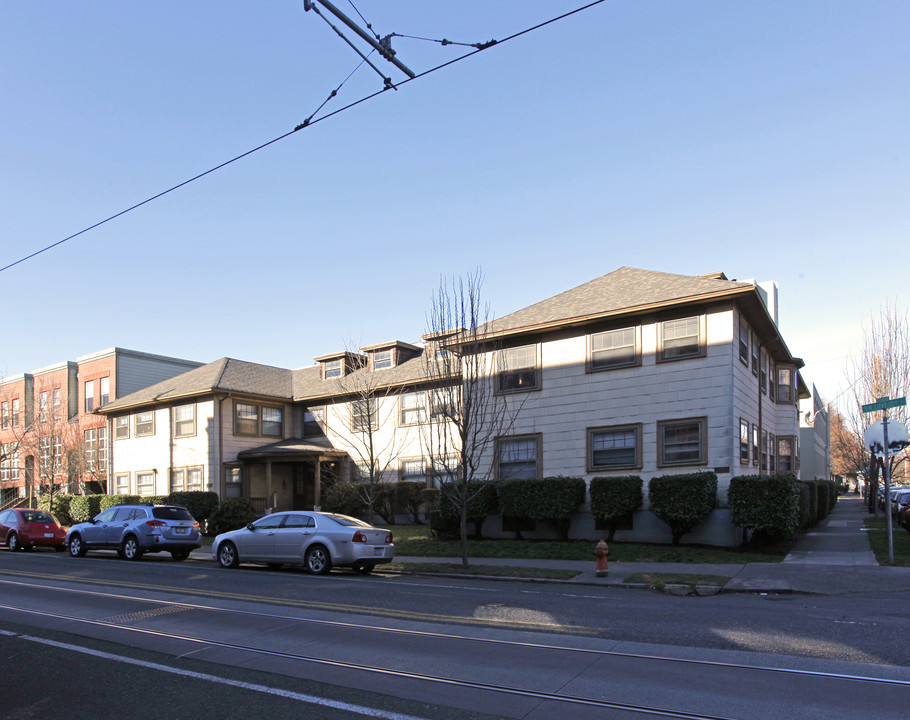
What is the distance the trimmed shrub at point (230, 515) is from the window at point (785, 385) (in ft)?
70.7

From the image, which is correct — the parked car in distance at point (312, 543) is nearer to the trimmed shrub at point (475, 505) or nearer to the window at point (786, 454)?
the trimmed shrub at point (475, 505)

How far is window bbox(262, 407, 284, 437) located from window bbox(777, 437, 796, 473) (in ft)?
73.0

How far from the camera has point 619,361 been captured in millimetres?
21672

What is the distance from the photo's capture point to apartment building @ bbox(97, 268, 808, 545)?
20000 millimetres

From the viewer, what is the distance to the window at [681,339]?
2025cm

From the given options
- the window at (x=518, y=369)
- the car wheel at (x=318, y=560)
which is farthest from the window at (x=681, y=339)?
the car wheel at (x=318, y=560)

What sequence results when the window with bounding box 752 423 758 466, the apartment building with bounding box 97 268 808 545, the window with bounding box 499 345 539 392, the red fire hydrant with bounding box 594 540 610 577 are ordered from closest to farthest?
1. the red fire hydrant with bounding box 594 540 610 577
2. the apartment building with bounding box 97 268 808 545
3. the window with bounding box 752 423 758 466
4. the window with bounding box 499 345 539 392

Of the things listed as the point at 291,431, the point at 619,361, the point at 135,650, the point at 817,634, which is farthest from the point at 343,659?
the point at 291,431

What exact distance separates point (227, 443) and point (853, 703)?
29.6 m

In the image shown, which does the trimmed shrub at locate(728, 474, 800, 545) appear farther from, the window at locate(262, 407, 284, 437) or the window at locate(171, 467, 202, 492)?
the window at locate(171, 467, 202, 492)

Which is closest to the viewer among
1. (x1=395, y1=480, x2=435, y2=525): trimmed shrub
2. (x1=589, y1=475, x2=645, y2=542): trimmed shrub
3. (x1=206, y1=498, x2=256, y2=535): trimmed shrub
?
(x1=589, y1=475, x2=645, y2=542): trimmed shrub

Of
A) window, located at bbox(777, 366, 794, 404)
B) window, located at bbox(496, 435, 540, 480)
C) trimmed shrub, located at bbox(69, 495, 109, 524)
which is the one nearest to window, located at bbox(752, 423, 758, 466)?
window, located at bbox(496, 435, 540, 480)

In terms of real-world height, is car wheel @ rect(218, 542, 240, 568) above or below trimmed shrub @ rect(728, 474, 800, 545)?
below

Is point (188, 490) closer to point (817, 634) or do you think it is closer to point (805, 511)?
point (805, 511)
